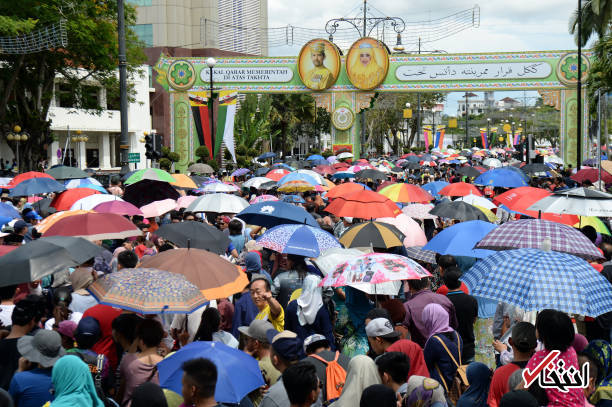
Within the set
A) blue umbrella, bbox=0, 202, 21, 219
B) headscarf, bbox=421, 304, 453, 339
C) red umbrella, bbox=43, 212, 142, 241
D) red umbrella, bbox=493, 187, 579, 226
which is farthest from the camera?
blue umbrella, bbox=0, 202, 21, 219

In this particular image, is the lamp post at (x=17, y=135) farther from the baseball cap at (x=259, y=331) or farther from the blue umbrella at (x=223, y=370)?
the blue umbrella at (x=223, y=370)

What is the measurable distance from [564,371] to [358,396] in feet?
4.22

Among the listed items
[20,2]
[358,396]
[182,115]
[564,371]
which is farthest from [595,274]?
[182,115]

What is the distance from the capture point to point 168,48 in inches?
2355

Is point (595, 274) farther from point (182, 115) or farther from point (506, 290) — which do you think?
point (182, 115)

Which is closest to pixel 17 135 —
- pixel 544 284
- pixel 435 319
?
pixel 435 319

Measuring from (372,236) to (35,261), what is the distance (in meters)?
4.11

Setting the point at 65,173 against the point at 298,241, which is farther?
the point at 65,173

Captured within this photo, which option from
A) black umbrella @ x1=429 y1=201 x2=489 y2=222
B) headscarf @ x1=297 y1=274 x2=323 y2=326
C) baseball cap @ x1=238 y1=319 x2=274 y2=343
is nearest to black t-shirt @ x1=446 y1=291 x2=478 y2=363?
headscarf @ x1=297 y1=274 x2=323 y2=326

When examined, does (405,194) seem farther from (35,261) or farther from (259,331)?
(35,261)

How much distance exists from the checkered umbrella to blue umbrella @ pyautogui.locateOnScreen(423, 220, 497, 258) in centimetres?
255

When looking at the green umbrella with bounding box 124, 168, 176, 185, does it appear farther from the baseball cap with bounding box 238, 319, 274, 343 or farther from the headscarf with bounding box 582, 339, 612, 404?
the headscarf with bounding box 582, 339, 612, 404

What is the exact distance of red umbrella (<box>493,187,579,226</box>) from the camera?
998cm

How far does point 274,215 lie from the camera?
9594 millimetres
